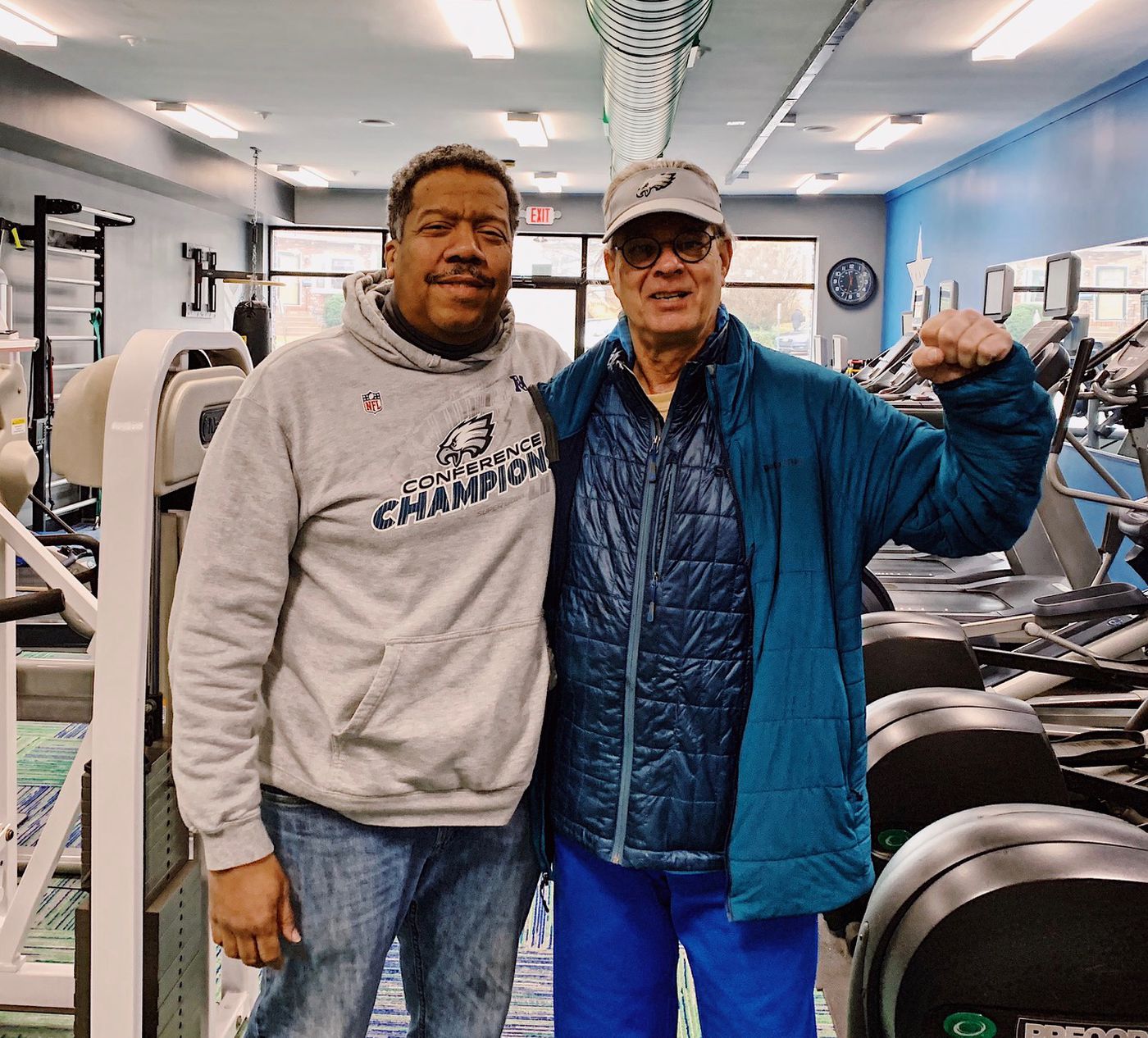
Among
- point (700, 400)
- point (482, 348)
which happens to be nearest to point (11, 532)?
point (482, 348)

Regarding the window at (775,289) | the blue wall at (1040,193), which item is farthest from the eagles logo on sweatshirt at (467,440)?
the window at (775,289)

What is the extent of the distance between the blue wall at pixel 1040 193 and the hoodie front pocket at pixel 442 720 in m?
6.32

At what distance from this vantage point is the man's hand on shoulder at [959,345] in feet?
3.90

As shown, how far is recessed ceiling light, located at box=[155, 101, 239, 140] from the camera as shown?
8211 mm

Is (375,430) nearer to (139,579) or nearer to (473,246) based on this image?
(473,246)

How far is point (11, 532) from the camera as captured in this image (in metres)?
2.22

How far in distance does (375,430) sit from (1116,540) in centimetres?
366

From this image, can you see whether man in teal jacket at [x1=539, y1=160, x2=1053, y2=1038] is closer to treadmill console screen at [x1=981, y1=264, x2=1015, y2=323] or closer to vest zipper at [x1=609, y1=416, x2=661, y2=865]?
vest zipper at [x1=609, y1=416, x2=661, y2=865]

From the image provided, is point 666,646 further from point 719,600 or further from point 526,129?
point 526,129

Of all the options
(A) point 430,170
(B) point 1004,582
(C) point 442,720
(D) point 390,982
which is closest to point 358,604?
(C) point 442,720

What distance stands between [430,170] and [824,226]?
12302mm

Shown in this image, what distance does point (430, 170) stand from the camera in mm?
1391

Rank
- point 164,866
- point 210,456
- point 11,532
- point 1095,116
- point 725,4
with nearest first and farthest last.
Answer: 1. point 210,456
2. point 164,866
3. point 11,532
4. point 725,4
5. point 1095,116

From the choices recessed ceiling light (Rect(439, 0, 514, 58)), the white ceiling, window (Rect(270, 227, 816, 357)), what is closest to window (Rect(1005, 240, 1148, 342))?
the white ceiling
